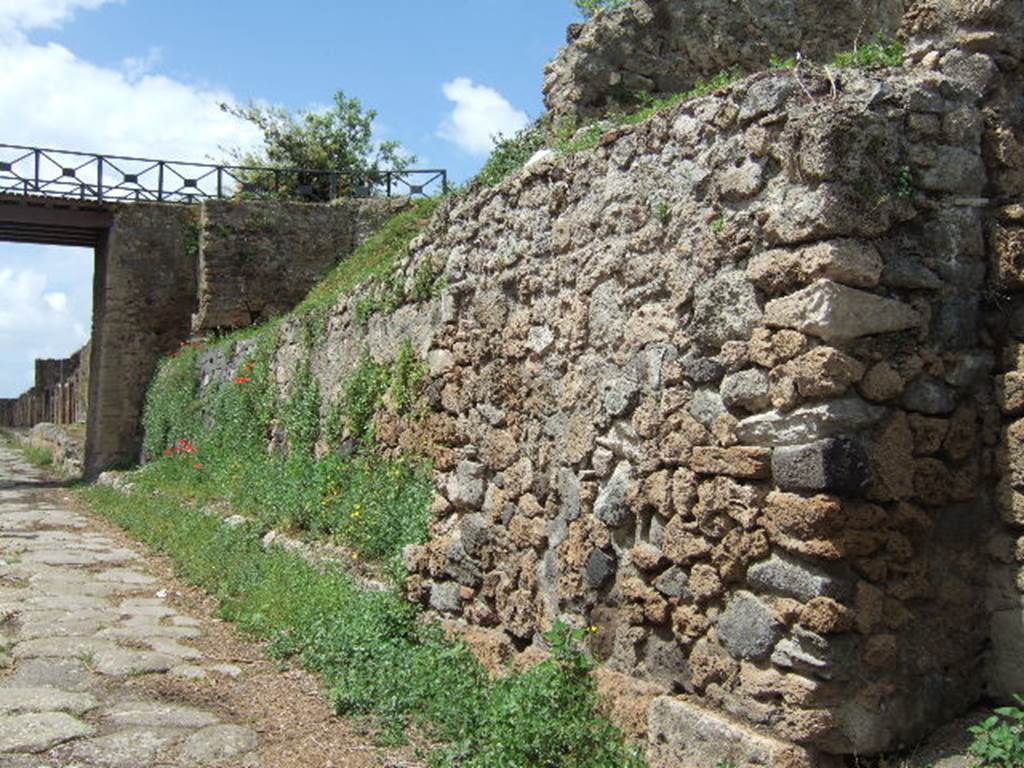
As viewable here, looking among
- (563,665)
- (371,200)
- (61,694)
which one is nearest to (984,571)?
(563,665)

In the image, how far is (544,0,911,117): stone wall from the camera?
8672mm

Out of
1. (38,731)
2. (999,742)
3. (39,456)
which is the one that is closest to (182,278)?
(39,456)

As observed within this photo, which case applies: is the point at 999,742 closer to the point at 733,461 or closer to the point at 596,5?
the point at 733,461

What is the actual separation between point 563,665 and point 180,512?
685cm

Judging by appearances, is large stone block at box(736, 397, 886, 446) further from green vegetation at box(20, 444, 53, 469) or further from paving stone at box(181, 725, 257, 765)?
green vegetation at box(20, 444, 53, 469)

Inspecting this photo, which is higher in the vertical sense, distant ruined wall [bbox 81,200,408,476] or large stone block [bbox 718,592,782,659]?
distant ruined wall [bbox 81,200,408,476]

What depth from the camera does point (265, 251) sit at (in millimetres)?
18250

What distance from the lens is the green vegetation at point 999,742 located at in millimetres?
3152

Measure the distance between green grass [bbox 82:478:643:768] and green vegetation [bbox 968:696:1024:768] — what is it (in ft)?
3.72

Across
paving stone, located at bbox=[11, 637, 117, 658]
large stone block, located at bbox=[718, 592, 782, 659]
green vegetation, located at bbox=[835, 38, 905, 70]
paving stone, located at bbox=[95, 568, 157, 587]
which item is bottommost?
paving stone, located at bbox=[11, 637, 117, 658]

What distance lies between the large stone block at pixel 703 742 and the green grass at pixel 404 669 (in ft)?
0.42

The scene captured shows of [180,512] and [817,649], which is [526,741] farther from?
[180,512]

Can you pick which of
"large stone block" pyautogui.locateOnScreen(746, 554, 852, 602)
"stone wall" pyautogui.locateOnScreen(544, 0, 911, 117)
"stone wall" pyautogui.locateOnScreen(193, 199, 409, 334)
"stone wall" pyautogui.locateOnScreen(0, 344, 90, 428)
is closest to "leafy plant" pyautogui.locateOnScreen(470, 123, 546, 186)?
"stone wall" pyautogui.locateOnScreen(544, 0, 911, 117)

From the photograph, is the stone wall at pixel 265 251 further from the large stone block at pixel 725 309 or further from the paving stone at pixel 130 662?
Result: the large stone block at pixel 725 309
